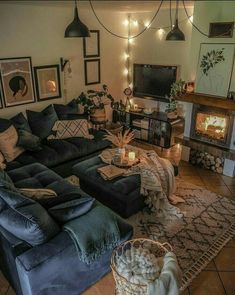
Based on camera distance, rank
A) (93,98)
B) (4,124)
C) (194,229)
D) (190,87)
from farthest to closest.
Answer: (93,98)
(190,87)
(4,124)
(194,229)

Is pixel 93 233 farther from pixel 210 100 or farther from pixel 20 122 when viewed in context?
pixel 210 100

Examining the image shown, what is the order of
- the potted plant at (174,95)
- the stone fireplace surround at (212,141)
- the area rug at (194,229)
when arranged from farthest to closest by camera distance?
the potted plant at (174,95) < the stone fireplace surround at (212,141) < the area rug at (194,229)

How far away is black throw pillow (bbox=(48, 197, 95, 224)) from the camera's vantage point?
215 cm

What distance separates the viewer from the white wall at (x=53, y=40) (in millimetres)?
3965

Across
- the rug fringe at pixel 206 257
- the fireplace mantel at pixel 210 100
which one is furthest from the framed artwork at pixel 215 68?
the rug fringe at pixel 206 257

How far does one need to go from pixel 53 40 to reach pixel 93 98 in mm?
1345

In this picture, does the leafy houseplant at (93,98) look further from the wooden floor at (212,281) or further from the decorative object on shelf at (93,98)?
the wooden floor at (212,281)

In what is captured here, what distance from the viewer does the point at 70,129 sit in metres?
4.30

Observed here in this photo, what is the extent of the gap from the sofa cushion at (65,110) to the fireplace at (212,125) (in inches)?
79.7

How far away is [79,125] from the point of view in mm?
4359

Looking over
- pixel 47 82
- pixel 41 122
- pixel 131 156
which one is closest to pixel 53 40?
pixel 47 82

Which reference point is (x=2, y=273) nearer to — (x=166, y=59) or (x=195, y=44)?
(x=195, y=44)

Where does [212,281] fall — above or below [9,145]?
below

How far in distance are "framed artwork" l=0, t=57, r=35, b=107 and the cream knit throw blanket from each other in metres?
2.26
